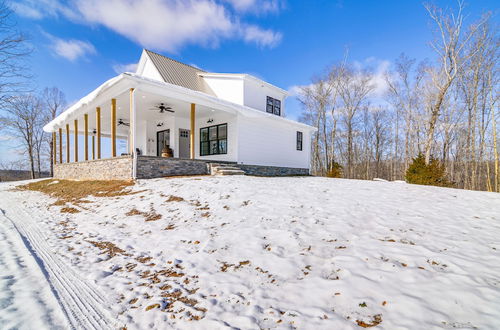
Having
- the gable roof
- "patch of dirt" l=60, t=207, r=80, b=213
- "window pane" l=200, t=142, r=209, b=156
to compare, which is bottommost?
"patch of dirt" l=60, t=207, r=80, b=213

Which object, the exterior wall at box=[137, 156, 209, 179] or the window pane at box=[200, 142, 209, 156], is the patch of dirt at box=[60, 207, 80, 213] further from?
the window pane at box=[200, 142, 209, 156]

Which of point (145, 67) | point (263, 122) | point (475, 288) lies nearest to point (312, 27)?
point (263, 122)

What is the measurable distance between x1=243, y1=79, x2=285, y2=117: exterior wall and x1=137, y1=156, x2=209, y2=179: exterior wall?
5.93 metres

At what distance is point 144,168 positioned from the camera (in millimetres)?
8578

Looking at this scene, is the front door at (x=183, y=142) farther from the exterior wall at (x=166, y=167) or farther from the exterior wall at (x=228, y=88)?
the exterior wall at (x=166, y=167)

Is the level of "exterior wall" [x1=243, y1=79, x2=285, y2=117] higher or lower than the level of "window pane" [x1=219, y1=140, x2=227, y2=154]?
higher

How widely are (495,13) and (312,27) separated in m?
9.68

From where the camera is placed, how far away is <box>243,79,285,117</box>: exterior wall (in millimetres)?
14070

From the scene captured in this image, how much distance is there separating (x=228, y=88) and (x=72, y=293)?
13.5 metres

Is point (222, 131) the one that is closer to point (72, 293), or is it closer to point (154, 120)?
point (154, 120)

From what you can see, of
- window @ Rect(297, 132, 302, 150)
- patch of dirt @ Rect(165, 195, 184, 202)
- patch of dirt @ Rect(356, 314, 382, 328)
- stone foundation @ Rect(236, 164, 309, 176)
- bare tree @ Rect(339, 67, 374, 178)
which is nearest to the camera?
patch of dirt @ Rect(356, 314, 382, 328)

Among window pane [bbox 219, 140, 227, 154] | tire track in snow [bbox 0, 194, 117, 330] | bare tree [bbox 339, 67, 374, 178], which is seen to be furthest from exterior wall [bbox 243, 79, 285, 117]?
tire track in snow [bbox 0, 194, 117, 330]

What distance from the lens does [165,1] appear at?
8.80m

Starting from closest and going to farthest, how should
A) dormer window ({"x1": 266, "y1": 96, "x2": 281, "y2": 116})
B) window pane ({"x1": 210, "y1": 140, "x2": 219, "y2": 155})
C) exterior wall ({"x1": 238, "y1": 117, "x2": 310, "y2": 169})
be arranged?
exterior wall ({"x1": 238, "y1": 117, "x2": 310, "y2": 169})
window pane ({"x1": 210, "y1": 140, "x2": 219, "y2": 155})
dormer window ({"x1": 266, "y1": 96, "x2": 281, "y2": 116})
